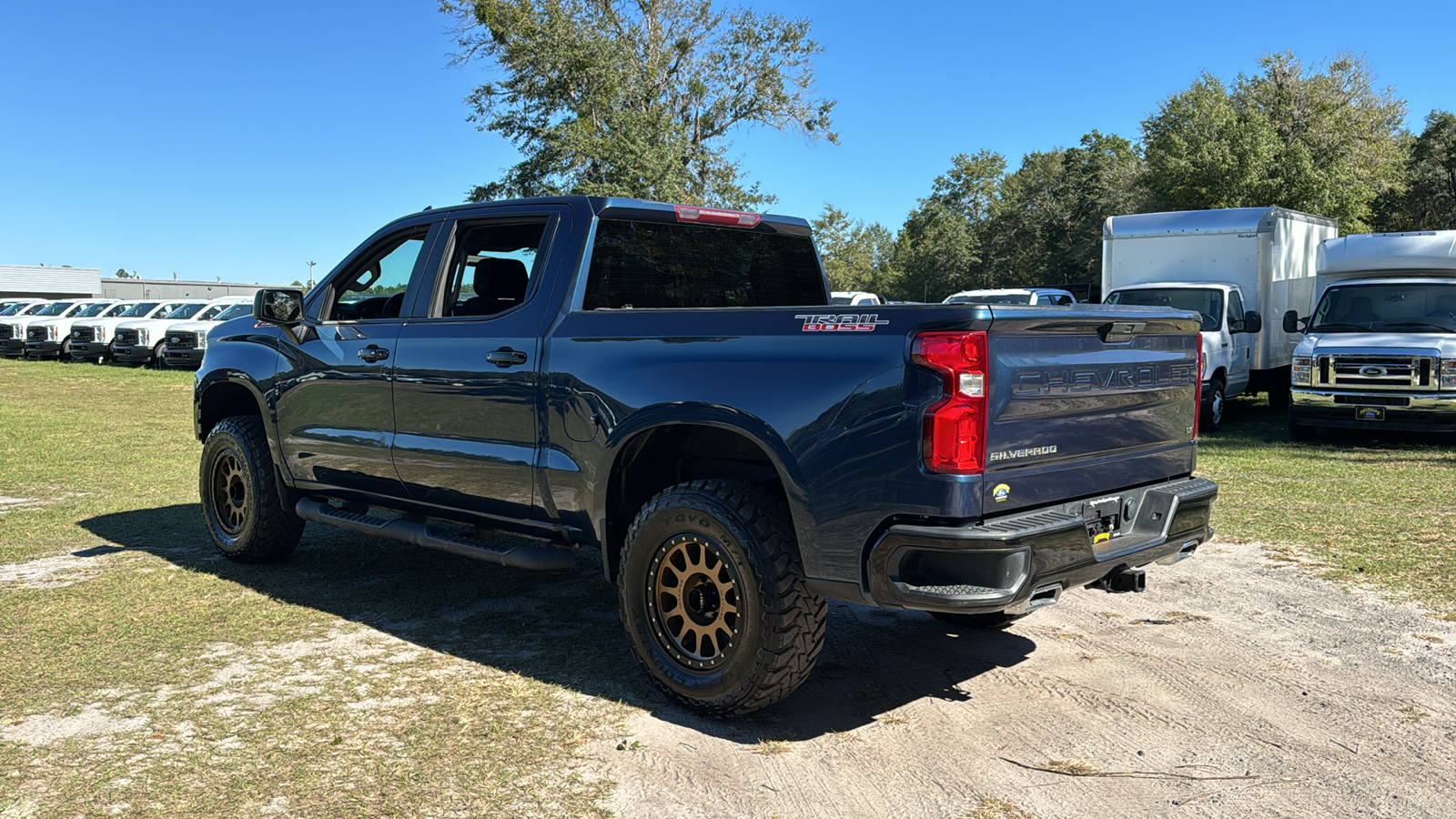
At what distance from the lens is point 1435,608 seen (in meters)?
5.85

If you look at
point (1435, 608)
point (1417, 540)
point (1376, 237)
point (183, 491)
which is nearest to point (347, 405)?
point (183, 491)

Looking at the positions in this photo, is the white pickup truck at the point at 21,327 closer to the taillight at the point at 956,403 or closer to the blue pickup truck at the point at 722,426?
the blue pickup truck at the point at 722,426

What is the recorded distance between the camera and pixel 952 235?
7831cm

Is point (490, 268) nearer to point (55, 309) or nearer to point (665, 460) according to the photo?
point (665, 460)

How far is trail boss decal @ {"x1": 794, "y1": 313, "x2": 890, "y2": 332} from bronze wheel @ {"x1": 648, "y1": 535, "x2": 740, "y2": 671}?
916 mm

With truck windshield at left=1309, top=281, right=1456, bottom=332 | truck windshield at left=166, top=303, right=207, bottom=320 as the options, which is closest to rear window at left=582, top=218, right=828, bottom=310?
truck windshield at left=1309, top=281, right=1456, bottom=332

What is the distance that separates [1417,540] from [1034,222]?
213 feet

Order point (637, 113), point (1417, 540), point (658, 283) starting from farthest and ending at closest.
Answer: point (637, 113)
point (1417, 540)
point (658, 283)

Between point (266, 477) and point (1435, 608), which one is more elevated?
point (266, 477)

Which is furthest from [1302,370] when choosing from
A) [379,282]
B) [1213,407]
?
[379,282]

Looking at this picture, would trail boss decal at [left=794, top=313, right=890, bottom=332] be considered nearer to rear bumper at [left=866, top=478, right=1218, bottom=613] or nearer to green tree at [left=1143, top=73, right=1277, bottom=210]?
rear bumper at [left=866, top=478, right=1218, bottom=613]

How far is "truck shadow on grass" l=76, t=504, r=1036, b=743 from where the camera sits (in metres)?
4.62

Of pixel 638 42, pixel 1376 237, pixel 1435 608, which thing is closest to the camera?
pixel 1435 608

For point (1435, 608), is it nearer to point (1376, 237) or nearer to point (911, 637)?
point (911, 637)
